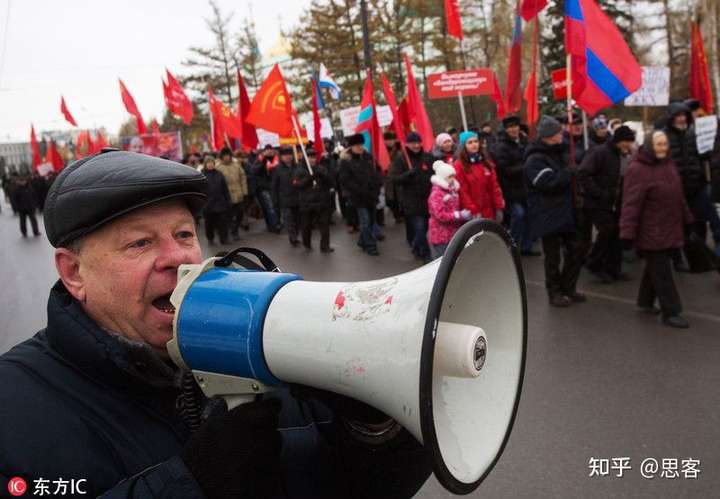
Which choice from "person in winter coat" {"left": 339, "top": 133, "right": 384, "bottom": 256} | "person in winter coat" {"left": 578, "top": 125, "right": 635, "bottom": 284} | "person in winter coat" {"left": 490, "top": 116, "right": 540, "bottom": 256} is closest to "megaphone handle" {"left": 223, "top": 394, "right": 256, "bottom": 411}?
"person in winter coat" {"left": 578, "top": 125, "right": 635, "bottom": 284}

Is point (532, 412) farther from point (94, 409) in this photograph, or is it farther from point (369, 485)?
point (94, 409)

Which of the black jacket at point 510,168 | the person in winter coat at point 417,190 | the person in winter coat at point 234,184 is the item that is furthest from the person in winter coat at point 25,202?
the black jacket at point 510,168

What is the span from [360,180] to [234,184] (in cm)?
361

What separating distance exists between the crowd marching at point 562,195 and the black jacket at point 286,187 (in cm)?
2

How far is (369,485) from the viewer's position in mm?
1291

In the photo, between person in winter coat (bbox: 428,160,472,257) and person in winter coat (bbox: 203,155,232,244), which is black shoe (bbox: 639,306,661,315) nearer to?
person in winter coat (bbox: 428,160,472,257)

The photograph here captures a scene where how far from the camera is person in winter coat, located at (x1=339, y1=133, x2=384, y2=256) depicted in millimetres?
9055

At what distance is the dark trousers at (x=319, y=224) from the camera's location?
9602 millimetres

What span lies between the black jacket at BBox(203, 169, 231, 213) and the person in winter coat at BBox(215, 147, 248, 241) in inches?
30.0

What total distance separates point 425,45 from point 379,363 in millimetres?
22401

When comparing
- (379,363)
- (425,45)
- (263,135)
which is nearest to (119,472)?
(379,363)

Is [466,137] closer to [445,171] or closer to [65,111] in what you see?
[445,171]

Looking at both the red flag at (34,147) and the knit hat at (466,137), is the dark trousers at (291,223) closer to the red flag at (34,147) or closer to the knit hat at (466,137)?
the knit hat at (466,137)

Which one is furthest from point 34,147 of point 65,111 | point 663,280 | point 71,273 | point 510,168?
point 71,273
